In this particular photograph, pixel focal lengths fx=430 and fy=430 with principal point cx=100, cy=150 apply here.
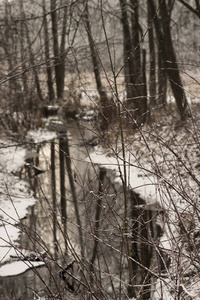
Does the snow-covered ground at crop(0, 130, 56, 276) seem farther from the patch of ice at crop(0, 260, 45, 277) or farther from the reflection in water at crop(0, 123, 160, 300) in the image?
the reflection in water at crop(0, 123, 160, 300)

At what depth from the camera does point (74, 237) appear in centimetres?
629

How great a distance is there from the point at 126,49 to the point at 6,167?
17.3ft

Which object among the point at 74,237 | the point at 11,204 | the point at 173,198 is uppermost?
the point at 11,204

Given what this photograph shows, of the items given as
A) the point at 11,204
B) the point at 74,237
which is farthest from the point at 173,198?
the point at 11,204

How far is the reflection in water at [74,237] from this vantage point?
2.25 meters

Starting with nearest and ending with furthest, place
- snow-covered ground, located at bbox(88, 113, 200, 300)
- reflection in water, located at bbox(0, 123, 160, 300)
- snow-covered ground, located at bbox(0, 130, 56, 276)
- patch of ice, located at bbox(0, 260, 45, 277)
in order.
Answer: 1. snow-covered ground, located at bbox(88, 113, 200, 300)
2. reflection in water, located at bbox(0, 123, 160, 300)
3. patch of ice, located at bbox(0, 260, 45, 277)
4. snow-covered ground, located at bbox(0, 130, 56, 276)

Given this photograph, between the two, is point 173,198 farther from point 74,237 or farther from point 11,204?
point 11,204

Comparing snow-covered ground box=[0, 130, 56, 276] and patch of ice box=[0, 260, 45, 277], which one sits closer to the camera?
patch of ice box=[0, 260, 45, 277]

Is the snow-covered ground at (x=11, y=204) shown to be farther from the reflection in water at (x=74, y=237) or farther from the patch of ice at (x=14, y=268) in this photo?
the reflection in water at (x=74, y=237)

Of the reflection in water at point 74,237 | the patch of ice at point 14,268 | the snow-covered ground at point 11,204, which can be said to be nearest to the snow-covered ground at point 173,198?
the reflection in water at point 74,237

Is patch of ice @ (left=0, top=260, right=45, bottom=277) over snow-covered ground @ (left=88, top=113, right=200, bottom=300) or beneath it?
beneath

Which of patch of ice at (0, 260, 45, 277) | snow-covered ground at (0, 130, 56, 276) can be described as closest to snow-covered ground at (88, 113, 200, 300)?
snow-covered ground at (0, 130, 56, 276)

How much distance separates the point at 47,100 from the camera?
20.2 m

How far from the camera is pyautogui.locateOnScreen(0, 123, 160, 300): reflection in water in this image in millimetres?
2254
